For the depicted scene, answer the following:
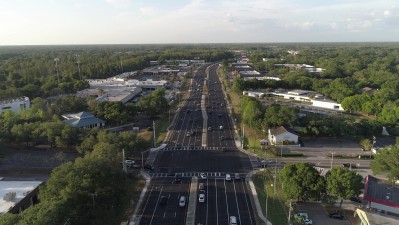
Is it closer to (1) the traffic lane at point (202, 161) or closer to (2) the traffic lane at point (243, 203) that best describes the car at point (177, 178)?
(1) the traffic lane at point (202, 161)

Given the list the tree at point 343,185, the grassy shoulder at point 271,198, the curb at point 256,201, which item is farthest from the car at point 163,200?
the tree at point 343,185

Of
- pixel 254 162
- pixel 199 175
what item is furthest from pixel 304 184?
pixel 254 162

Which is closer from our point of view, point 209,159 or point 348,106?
point 209,159

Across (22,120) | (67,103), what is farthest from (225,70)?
(22,120)

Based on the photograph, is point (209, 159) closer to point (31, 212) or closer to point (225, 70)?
point (31, 212)

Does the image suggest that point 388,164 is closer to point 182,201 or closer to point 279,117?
point 279,117

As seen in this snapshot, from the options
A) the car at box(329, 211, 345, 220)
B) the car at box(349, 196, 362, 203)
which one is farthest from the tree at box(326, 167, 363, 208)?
the car at box(349, 196, 362, 203)

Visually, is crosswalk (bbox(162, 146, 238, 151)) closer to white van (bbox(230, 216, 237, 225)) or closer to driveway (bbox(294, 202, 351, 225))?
driveway (bbox(294, 202, 351, 225))
